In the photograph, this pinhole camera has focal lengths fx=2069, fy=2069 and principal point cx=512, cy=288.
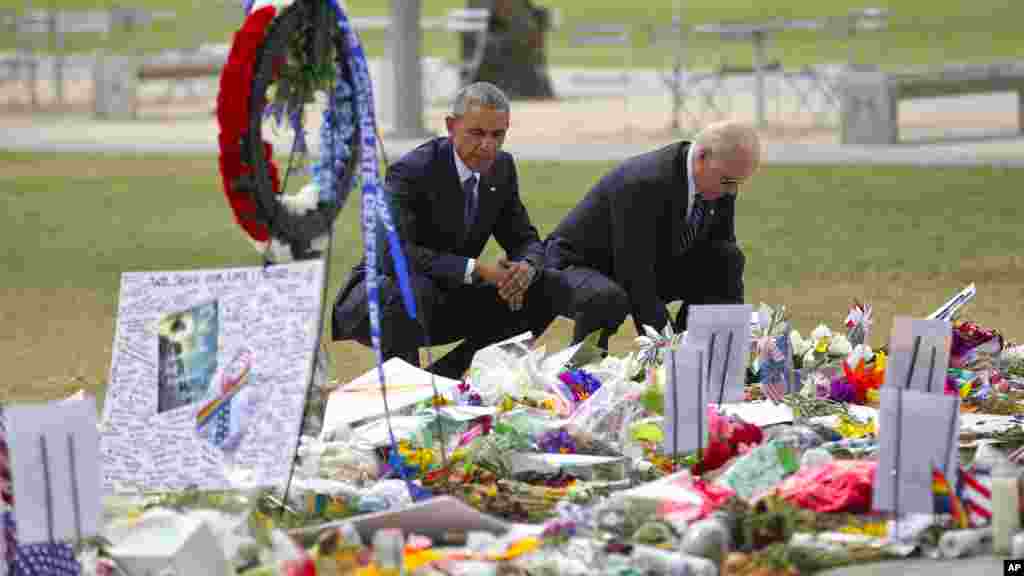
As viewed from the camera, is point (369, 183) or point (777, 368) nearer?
A: point (369, 183)

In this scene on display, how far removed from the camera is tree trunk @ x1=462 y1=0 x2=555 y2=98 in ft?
84.7

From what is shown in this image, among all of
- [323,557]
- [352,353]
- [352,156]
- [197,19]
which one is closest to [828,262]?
[352,353]

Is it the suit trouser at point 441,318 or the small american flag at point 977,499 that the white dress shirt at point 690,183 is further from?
the small american flag at point 977,499

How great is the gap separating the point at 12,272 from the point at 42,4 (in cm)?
3297

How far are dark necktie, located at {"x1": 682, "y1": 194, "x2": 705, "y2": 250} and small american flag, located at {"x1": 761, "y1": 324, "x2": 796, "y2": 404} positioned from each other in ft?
3.09

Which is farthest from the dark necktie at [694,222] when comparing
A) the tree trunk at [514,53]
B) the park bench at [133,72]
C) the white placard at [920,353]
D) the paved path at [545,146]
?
the tree trunk at [514,53]

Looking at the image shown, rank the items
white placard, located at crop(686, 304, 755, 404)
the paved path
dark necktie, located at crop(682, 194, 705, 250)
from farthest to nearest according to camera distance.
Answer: the paved path → dark necktie, located at crop(682, 194, 705, 250) → white placard, located at crop(686, 304, 755, 404)

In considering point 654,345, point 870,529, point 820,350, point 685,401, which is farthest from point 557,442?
point 820,350

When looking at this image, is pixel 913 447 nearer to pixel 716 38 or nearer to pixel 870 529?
pixel 870 529

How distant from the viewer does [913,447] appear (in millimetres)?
5227

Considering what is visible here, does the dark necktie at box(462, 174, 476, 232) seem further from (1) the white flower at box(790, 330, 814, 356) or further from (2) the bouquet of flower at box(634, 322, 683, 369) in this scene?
(1) the white flower at box(790, 330, 814, 356)

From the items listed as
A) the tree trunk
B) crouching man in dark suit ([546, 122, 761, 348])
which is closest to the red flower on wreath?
crouching man in dark suit ([546, 122, 761, 348])

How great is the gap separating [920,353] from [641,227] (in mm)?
1874

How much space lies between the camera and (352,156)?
615 centimetres
